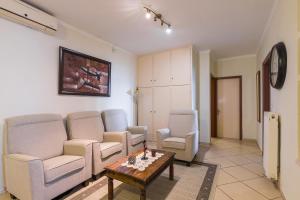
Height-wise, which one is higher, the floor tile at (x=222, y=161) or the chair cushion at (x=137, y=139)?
the chair cushion at (x=137, y=139)

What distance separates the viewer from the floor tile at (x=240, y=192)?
2.03 m

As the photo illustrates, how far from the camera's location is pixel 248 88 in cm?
505

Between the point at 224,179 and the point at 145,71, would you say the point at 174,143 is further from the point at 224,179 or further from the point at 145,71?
the point at 145,71

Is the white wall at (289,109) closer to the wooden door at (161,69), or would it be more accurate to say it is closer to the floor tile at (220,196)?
the floor tile at (220,196)

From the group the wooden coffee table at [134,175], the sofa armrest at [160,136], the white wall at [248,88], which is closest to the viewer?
the wooden coffee table at [134,175]

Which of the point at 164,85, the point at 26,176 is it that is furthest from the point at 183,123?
the point at 26,176

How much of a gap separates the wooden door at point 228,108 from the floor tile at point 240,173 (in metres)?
2.60

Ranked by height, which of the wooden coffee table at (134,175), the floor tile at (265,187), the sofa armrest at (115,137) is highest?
the sofa armrest at (115,137)

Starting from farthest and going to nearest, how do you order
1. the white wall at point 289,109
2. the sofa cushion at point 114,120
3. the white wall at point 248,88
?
the white wall at point 248,88
the sofa cushion at point 114,120
the white wall at point 289,109

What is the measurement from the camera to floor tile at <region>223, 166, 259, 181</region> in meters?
2.56

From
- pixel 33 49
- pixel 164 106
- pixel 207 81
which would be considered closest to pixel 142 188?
pixel 33 49

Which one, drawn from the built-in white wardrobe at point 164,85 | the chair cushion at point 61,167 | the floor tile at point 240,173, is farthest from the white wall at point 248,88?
the chair cushion at point 61,167

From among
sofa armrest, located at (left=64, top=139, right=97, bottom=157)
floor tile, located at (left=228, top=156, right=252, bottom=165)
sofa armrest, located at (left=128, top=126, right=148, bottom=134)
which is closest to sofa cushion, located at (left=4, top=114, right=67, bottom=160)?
sofa armrest, located at (left=64, top=139, right=97, bottom=157)

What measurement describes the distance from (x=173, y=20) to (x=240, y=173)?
2724 millimetres
